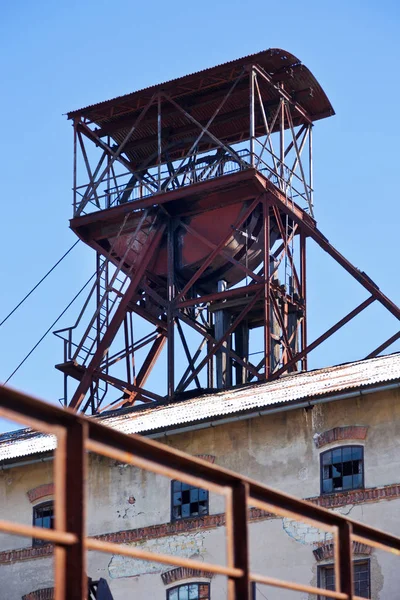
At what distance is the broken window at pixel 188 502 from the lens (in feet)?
75.8

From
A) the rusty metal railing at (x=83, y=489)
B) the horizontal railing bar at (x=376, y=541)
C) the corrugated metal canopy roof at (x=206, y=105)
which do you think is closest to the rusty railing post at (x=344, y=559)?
the horizontal railing bar at (x=376, y=541)

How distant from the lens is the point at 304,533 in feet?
70.8

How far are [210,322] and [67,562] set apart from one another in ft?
81.9

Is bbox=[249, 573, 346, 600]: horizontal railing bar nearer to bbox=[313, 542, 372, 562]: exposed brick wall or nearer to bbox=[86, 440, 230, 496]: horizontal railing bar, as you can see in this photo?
bbox=[86, 440, 230, 496]: horizontal railing bar

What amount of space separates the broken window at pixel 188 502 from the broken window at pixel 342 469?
2.46m

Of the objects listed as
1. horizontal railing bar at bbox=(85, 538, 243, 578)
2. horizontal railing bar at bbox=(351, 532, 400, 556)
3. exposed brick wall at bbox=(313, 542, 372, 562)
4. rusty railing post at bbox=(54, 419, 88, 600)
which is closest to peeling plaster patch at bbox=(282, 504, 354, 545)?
exposed brick wall at bbox=(313, 542, 372, 562)

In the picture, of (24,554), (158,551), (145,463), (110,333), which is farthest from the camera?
(110,333)

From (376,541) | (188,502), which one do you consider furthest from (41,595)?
(376,541)

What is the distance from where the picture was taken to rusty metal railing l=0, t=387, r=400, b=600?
5105mm

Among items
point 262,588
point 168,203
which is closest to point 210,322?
point 168,203

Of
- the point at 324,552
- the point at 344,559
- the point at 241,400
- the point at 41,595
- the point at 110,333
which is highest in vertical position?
the point at 110,333

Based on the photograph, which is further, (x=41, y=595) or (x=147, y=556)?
(x=41, y=595)

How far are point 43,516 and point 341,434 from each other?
6.70 metres

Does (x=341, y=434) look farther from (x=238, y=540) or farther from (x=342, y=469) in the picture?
(x=238, y=540)
